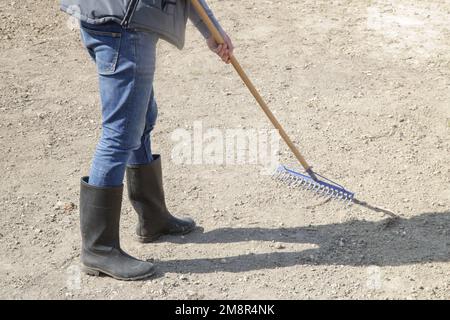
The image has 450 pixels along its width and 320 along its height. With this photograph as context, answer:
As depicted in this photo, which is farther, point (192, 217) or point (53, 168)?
point (53, 168)

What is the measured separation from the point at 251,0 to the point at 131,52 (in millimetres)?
4013

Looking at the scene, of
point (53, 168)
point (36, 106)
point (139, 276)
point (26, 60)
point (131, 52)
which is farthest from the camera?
point (26, 60)

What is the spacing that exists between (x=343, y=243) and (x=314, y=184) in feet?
1.80

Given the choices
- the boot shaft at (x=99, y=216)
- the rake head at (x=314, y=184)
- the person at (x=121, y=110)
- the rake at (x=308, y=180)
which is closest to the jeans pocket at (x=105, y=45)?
the person at (x=121, y=110)

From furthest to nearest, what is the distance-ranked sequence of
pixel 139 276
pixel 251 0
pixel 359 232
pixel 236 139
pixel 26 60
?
pixel 251 0 → pixel 26 60 → pixel 236 139 → pixel 359 232 → pixel 139 276

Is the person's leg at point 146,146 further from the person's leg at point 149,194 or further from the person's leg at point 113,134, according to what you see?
the person's leg at point 113,134

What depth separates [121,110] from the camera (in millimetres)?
3496

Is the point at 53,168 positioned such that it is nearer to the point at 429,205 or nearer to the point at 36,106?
the point at 36,106

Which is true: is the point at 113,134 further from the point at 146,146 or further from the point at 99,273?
the point at 99,273

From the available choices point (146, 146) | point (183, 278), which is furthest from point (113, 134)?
point (183, 278)

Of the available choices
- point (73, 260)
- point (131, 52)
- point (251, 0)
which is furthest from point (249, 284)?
point (251, 0)

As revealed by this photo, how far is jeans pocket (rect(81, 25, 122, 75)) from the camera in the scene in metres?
3.41

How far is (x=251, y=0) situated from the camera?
7.22 m

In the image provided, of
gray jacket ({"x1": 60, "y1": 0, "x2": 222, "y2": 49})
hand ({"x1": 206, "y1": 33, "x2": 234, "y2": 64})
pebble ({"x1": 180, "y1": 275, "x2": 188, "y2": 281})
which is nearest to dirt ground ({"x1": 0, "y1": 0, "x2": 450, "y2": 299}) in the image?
pebble ({"x1": 180, "y1": 275, "x2": 188, "y2": 281})
